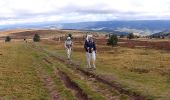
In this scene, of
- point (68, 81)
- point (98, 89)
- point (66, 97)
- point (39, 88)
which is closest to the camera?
point (66, 97)

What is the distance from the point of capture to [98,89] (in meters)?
25.5

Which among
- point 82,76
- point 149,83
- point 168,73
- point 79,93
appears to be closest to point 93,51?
point 82,76

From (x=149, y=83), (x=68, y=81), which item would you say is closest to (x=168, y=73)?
(x=149, y=83)

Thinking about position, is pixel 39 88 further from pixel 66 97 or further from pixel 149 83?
pixel 149 83

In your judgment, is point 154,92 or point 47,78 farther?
point 47,78

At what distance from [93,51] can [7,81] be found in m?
9.42

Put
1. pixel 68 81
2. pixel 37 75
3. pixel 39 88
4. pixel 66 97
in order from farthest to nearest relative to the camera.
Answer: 1. pixel 37 75
2. pixel 68 81
3. pixel 39 88
4. pixel 66 97

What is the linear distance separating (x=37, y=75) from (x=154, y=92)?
15.0 meters

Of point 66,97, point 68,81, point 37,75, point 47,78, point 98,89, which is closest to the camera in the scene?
point 66,97

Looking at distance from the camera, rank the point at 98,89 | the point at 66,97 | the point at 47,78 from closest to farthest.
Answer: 1. the point at 66,97
2. the point at 98,89
3. the point at 47,78

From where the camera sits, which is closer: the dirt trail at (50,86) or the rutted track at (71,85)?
the rutted track at (71,85)

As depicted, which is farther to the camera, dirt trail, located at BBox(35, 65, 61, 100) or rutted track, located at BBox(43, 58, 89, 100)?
dirt trail, located at BBox(35, 65, 61, 100)

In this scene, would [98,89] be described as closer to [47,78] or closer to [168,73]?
[47,78]

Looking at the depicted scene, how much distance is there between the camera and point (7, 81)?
105ft
